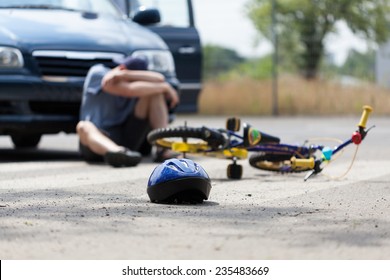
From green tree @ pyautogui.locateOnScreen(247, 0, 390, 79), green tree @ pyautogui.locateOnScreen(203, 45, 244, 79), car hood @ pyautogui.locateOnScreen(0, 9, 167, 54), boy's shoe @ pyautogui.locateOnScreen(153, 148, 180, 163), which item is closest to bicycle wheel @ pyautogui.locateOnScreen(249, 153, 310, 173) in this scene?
boy's shoe @ pyautogui.locateOnScreen(153, 148, 180, 163)

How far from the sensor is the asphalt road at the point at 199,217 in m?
4.99

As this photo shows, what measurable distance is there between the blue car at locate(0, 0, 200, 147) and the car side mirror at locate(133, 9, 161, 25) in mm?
170

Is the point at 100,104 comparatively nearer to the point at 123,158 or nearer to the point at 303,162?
the point at 123,158

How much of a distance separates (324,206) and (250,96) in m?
20.8

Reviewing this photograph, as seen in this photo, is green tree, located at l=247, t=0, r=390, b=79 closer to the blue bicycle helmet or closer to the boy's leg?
the boy's leg

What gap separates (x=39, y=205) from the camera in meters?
6.78

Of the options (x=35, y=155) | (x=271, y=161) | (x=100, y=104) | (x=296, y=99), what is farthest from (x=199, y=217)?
(x=296, y=99)

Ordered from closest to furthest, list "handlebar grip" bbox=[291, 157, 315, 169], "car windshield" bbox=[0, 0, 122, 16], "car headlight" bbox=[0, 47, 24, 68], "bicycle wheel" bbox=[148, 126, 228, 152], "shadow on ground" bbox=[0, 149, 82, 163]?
"handlebar grip" bbox=[291, 157, 315, 169]
"bicycle wheel" bbox=[148, 126, 228, 152]
"car headlight" bbox=[0, 47, 24, 68]
"car windshield" bbox=[0, 0, 122, 16]
"shadow on ground" bbox=[0, 149, 82, 163]

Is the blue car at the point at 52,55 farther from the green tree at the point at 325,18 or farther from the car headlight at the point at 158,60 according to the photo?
the green tree at the point at 325,18

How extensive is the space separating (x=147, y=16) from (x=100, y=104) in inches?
51.9

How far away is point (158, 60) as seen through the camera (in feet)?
37.7

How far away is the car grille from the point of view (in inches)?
428

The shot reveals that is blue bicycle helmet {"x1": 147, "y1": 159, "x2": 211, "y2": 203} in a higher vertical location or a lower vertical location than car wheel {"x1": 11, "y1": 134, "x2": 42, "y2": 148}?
higher
